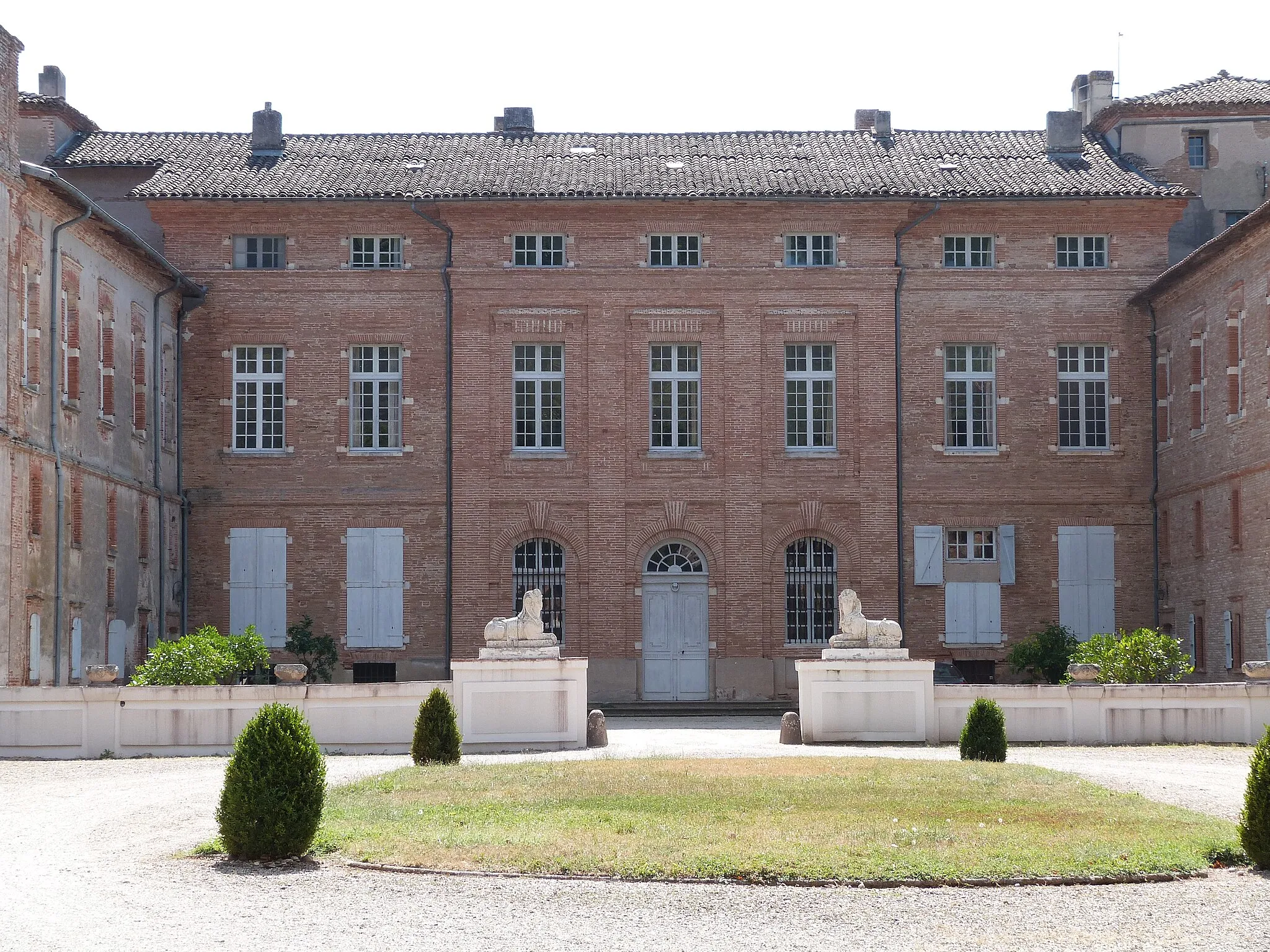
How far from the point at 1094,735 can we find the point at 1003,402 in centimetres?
1344

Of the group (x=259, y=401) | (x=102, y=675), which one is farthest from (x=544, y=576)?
(x=102, y=675)

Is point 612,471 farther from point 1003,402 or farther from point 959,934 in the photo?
point 959,934

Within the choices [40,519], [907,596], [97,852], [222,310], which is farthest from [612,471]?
[97,852]

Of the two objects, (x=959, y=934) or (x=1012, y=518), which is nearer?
(x=959, y=934)

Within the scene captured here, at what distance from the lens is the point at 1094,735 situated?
24.3 meters

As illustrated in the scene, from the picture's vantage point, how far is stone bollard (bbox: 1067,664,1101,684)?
25188 millimetres

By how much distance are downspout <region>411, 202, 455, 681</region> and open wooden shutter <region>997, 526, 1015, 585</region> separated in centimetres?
1143

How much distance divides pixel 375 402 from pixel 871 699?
15.9 m

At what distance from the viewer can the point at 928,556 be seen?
1426 inches

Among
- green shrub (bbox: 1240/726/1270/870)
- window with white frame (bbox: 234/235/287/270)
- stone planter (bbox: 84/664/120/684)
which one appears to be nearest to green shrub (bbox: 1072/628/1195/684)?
stone planter (bbox: 84/664/120/684)

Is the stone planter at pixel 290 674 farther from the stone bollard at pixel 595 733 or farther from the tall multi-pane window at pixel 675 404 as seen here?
the tall multi-pane window at pixel 675 404

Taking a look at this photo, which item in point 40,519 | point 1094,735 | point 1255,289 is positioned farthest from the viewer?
point 1255,289

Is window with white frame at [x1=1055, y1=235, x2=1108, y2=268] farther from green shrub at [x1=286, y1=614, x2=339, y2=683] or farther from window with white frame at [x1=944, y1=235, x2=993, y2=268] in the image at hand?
green shrub at [x1=286, y1=614, x2=339, y2=683]

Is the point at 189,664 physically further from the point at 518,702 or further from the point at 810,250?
the point at 810,250
